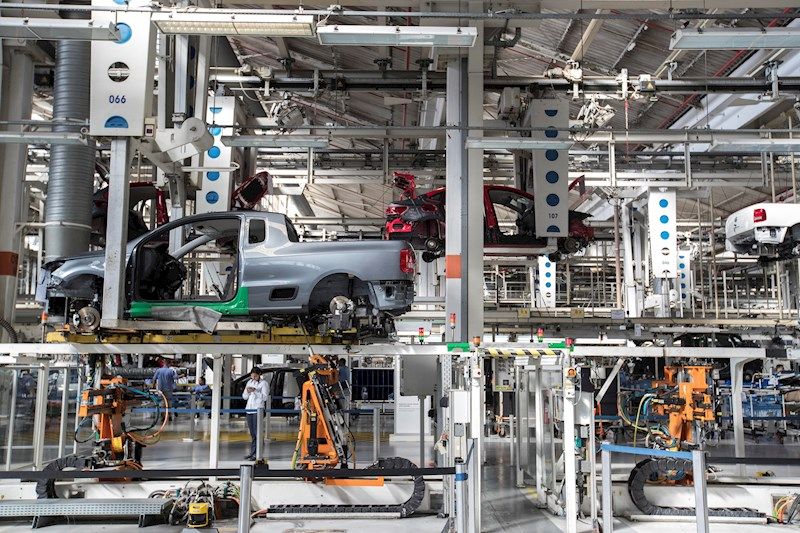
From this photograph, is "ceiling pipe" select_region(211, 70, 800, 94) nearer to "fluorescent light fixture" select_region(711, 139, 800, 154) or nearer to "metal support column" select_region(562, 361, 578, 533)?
"fluorescent light fixture" select_region(711, 139, 800, 154)

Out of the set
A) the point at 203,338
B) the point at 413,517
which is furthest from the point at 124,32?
the point at 413,517

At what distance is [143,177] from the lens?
50.1 ft

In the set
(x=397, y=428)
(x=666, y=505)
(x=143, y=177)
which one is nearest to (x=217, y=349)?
(x=666, y=505)

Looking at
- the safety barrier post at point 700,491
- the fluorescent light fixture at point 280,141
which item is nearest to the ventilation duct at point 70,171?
the fluorescent light fixture at point 280,141

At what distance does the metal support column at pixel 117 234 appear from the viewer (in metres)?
6.59

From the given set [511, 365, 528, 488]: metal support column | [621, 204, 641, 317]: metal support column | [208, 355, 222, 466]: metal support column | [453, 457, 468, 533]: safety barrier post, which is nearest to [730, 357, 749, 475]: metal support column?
[511, 365, 528, 488]: metal support column

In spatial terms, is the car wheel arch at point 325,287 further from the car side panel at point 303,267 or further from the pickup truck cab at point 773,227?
the pickup truck cab at point 773,227

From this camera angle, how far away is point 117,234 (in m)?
6.76

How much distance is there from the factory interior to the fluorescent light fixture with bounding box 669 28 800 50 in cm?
3

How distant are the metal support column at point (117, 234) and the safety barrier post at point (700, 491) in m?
4.94

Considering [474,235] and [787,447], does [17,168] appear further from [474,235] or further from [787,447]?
[787,447]

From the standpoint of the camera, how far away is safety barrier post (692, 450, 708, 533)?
4016mm

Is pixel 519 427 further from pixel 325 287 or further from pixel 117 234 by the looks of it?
pixel 117 234

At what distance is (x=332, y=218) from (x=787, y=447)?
35.4 feet
